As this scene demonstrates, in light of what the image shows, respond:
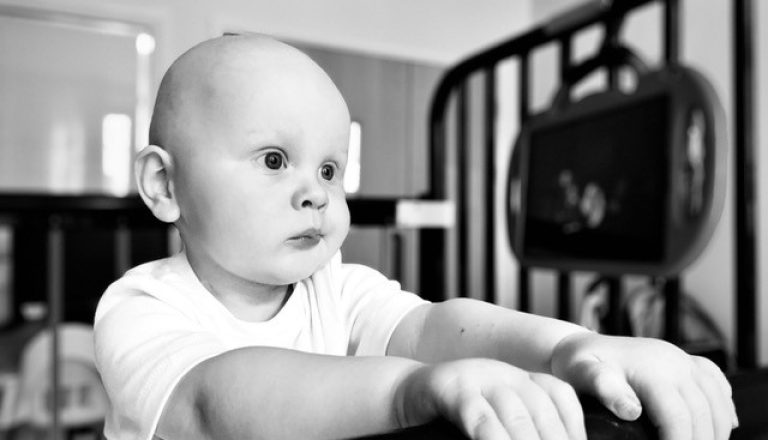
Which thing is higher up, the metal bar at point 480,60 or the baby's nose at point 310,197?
the metal bar at point 480,60

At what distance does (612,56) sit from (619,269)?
0.56 ft

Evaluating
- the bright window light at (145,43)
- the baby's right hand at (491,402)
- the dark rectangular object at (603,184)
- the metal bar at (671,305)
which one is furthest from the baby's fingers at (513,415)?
the metal bar at (671,305)

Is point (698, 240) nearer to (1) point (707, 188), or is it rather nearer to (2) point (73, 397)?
(1) point (707, 188)

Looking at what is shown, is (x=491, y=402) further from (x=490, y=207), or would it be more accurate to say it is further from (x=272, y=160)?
(x=490, y=207)

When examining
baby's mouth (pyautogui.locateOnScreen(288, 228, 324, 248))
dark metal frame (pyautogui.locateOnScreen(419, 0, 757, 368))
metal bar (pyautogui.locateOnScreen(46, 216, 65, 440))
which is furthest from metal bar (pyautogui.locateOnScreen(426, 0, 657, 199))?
baby's mouth (pyautogui.locateOnScreen(288, 228, 324, 248))

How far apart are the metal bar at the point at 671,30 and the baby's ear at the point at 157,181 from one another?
54 centimetres

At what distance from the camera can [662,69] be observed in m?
0.53

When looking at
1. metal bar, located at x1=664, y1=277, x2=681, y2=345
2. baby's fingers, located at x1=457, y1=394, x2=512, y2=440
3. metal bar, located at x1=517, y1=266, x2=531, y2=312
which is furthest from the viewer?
metal bar, located at x1=517, y1=266, x2=531, y2=312

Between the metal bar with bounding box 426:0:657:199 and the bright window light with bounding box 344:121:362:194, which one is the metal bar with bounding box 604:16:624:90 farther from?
the bright window light with bounding box 344:121:362:194

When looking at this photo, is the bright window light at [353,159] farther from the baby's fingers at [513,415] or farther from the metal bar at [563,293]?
the metal bar at [563,293]

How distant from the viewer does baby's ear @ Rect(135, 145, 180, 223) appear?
0.15 metres

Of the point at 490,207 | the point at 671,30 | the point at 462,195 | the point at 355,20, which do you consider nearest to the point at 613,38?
the point at 671,30

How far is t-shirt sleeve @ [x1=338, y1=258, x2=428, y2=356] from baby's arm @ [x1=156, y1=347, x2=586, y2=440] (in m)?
0.07

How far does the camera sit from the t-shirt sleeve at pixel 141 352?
6.3 inches
